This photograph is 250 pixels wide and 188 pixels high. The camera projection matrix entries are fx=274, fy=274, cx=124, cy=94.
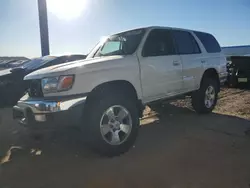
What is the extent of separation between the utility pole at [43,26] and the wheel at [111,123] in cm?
742

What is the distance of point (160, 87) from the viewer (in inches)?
195


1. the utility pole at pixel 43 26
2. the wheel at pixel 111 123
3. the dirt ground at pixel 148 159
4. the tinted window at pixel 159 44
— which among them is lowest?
the dirt ground at pixel 148 159

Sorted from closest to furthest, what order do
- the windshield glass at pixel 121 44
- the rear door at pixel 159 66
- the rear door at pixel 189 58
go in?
the rear door at pixel 159 66, the windshield glass at pixel 121 44, the rear door at pixel 189 58

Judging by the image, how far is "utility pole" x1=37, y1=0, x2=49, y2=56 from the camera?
10.3 m

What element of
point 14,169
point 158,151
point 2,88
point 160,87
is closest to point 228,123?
point 160,87

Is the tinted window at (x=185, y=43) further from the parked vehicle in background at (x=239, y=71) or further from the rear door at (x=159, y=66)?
the parked vehicle in background at (x=239, y=71)

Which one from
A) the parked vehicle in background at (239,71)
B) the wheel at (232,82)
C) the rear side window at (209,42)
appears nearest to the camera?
the rear side window at (209,42)

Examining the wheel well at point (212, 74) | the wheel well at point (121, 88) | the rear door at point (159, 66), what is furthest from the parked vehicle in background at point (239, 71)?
→ the wheel well at point (121, 88)

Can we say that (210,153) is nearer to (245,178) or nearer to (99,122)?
(245,178)

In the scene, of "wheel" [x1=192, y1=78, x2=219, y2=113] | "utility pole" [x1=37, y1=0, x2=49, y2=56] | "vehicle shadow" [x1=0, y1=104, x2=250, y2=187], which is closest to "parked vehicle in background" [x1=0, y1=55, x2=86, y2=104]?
"vehicle shadow" [x1=0, y1=104, x2=250, y2=187]

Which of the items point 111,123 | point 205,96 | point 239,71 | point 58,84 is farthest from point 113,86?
point 239,71

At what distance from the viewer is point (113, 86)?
13.7 ft

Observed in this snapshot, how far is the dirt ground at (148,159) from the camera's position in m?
3.30

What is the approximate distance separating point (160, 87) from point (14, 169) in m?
2.72
